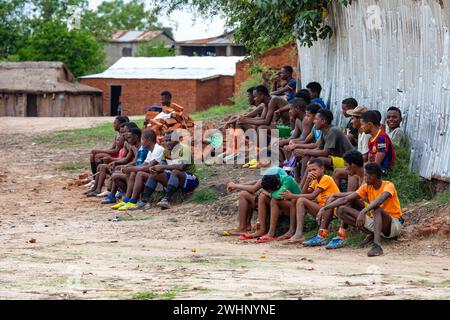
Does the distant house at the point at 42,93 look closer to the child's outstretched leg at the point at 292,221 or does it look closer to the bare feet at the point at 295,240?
the child's outstretched leg at the point at 292,221

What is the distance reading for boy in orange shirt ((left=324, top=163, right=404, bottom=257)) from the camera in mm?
10766

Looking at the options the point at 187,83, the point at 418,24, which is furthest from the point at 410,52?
the point at 187,83

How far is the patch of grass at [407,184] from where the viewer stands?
12484mm

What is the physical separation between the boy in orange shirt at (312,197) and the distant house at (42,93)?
3305cm

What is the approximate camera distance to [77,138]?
2591 cm

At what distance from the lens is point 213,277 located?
9.18m

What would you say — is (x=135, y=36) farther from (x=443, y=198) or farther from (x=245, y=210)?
(x=443, y=198)

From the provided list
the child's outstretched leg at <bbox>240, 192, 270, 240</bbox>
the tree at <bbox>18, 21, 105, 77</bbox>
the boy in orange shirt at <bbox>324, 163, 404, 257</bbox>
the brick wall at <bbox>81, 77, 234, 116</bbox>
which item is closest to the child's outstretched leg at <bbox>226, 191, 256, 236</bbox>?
the child's outstretched leg at <bbox>240, 192, 270, 240</bbox>

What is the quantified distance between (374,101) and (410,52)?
145cm

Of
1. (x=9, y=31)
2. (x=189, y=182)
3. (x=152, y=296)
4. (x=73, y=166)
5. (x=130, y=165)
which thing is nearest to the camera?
(x=152, y=296)

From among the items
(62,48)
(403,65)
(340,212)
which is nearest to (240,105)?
(403,65)

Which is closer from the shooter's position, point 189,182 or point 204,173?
point 189,182

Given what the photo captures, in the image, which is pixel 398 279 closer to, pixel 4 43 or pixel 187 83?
pixel 187 83

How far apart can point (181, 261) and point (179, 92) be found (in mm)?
28796
